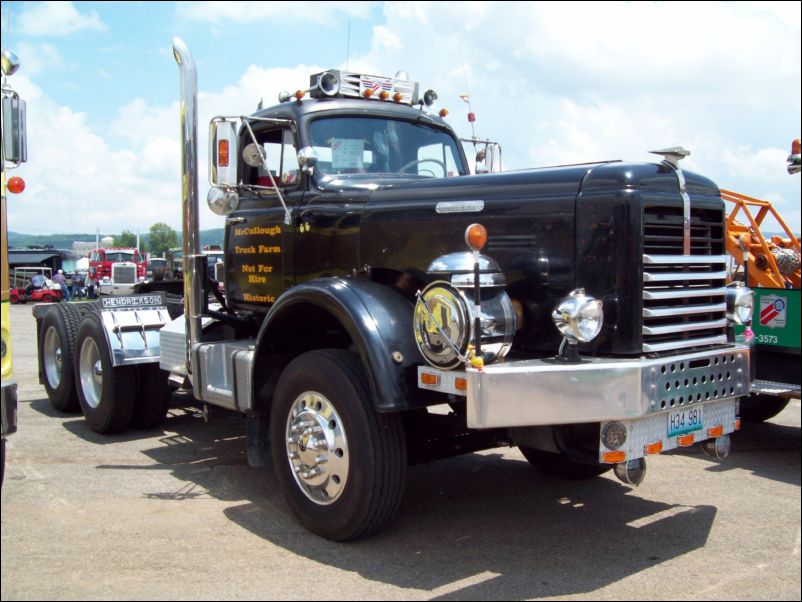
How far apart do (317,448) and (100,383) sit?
3.65 meters

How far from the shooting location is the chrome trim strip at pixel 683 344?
4.09m

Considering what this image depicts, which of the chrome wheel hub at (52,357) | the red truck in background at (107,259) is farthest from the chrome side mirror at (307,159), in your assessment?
the red truck in background at (107,259)

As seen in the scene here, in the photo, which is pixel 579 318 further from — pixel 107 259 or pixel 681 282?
pixel 107 259

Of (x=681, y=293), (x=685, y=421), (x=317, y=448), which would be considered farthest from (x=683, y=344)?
(x=317, y=448)

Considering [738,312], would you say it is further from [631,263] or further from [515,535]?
[515,535]

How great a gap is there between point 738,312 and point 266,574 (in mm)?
3018

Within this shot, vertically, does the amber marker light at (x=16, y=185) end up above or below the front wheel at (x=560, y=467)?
above

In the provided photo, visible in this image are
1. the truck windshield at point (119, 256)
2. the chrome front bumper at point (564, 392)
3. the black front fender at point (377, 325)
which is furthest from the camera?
the truck windshield at point (119, 256)

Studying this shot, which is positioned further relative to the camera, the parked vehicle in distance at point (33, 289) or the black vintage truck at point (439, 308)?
the parked vehicle in distance at point (33, 289)

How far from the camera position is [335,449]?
179 inches

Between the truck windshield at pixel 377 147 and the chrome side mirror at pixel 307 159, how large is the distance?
76 millimetres

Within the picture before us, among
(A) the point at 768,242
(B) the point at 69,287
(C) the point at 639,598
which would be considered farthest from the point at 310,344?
(B) the point at 69,287

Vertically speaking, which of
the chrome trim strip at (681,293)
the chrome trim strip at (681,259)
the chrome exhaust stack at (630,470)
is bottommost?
the chrome exhaust stack at (630,470)

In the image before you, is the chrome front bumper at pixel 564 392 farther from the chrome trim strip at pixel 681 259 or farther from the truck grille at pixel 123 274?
the truck grille at pixel 123 274
